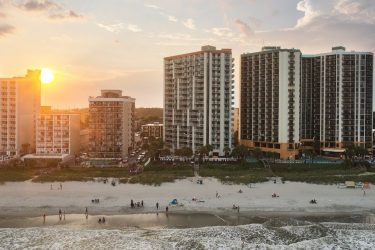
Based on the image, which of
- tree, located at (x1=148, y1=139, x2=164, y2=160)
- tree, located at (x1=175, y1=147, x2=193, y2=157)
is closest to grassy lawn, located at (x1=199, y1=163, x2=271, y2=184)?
tree, located at (x1=175, y1=147, x2=193, y2=157)

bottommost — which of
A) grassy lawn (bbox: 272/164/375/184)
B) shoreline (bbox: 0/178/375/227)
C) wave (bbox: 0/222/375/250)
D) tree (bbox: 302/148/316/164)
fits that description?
wave (bbox: 0/222/375/250)

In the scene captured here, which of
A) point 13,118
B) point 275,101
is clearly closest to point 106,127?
point 13,118

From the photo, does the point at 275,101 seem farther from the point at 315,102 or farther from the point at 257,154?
the point at 257,154

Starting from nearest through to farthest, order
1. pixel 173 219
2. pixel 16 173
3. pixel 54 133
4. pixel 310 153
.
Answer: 1. pixel 173 219
2. pixel 16 173
3. pixel 54 133
4. pixel 310 153

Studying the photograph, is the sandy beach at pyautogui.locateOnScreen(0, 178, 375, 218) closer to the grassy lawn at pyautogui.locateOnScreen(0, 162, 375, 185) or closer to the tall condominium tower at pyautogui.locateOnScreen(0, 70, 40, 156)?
the grassy lawn at pyautogui.locateOnScreen(0, 162, 375, 185)

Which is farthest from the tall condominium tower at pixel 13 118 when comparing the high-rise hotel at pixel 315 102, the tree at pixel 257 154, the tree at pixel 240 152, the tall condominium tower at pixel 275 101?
the high-rise hotel at pixel 315 102

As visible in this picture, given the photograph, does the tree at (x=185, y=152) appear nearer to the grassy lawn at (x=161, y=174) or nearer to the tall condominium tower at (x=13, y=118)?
the grassy lawn at (x=161, y=174)
